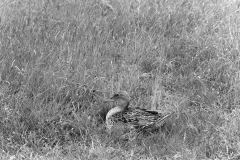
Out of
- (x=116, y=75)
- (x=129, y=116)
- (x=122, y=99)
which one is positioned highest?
(x=116, y=75)

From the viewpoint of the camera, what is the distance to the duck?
21.0ft

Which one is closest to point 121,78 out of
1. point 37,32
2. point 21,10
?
point 37,32

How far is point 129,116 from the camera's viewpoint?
21.5ft

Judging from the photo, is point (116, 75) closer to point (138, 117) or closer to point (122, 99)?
point (122, 99)

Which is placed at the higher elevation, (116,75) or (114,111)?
(116,75)

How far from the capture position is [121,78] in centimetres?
725

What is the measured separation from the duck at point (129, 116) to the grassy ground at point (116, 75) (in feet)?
0.56

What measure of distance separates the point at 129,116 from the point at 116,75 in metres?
1.06

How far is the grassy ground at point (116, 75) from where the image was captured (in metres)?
6.11

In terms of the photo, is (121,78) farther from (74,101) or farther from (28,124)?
(28,124)

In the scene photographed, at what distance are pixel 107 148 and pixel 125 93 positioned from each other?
1.04 meters

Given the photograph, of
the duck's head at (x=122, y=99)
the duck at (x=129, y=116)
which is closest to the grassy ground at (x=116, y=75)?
the duck at (x=129, y=116)

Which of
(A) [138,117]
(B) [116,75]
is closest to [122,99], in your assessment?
(A) [138,117]

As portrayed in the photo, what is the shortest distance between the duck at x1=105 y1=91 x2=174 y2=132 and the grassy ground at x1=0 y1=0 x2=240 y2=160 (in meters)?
0.17
